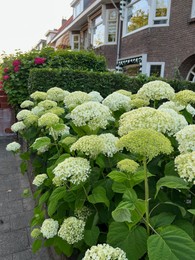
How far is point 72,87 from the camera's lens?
4656mm

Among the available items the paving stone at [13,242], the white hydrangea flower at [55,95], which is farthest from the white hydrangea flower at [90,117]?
the paving stone at [13,242]

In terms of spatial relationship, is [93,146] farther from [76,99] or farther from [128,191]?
[76,99]

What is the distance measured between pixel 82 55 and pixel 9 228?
4482 millimetres

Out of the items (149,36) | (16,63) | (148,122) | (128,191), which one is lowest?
(128,191)

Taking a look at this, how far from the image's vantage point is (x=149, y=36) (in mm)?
10281

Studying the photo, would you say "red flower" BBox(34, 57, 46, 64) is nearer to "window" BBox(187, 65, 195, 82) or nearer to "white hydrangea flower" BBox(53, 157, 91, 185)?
"white hydrangea flower" BBox(53, 157, 91, 185)

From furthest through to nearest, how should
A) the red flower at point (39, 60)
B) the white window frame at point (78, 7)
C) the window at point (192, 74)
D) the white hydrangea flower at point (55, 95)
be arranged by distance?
the white window frame at point (78, 7) → the window at point (192, 74) → the red flower at point (39, 60) → the white hydrangea flower at point (55, 95)

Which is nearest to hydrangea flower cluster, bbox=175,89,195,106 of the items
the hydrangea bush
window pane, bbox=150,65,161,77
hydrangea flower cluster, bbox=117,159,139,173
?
the hydrangea bush

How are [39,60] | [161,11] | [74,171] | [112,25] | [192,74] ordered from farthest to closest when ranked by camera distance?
[112,25], [161,11], [192,74], [39,60], [74,171]

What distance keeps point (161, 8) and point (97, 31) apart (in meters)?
5.90

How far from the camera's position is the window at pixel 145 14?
10039 millimetres

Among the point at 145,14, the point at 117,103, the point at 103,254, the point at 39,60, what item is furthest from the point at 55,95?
the point at 145,14

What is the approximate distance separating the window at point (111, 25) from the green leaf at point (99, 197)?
1334 centimetres

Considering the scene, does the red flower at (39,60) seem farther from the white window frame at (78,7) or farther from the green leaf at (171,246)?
the white window frame at (78,7)
